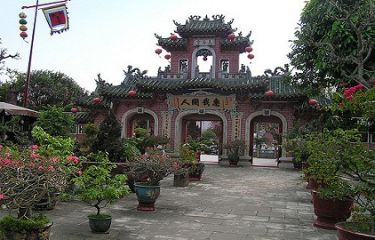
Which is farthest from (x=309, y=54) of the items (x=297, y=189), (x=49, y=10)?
(x=49, y=10)

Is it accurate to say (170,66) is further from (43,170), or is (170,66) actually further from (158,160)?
(43,170)

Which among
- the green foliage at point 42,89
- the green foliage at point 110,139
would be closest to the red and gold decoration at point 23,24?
the green foliage at point 110,139

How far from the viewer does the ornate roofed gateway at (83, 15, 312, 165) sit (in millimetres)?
19406

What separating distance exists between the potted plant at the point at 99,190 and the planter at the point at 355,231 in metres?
3.17

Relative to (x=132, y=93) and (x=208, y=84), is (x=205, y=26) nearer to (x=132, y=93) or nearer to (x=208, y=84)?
(x=208, y=84)

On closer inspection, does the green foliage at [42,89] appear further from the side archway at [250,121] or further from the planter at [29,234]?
the planter at [29,234]

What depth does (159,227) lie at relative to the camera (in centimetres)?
646

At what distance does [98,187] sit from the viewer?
6062mm

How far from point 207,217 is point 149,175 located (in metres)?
1.46

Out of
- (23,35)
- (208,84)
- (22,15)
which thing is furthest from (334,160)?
(208,84)

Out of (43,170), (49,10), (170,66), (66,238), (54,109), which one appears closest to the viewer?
(43,170)

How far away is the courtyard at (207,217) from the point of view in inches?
238

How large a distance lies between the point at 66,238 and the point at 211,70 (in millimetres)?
16061

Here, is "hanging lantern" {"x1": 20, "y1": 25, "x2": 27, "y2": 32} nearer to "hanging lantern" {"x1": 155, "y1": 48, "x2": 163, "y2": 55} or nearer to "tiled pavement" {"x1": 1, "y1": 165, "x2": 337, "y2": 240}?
"hanging lantern" {"x1": 155, "y1": 48, "x2": 163, "y2": 55}
